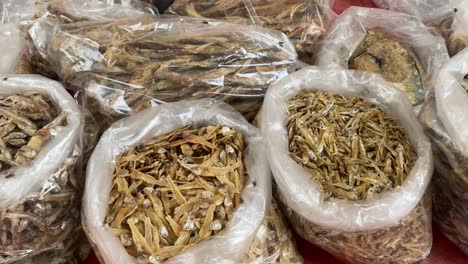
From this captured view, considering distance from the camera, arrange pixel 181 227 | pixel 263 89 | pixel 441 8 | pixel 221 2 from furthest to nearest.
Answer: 1. pixel 441 8
2. pixel 221 2
3. pixel 263 89
4. pixel 181 227

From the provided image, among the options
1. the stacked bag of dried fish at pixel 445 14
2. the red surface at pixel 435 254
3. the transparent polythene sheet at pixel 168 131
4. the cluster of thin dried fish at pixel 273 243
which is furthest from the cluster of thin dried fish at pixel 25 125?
the stacked bag of dried fish at pixel 445 14

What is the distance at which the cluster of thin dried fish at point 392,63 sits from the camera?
1169 millimetres

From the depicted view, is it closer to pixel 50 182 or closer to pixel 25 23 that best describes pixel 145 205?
pixel 50 182

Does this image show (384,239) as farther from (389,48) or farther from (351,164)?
(389,48)

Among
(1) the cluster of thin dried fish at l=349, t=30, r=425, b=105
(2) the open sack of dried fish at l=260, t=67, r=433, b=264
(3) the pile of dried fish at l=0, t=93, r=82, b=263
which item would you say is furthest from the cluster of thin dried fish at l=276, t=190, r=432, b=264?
(3) the pile of dried fish at l=0, t=93, r=82, b=263

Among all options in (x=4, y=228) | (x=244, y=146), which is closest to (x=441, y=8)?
(x=244, y=146)

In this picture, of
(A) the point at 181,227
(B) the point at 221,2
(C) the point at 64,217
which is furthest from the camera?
(B) the point at 221,2

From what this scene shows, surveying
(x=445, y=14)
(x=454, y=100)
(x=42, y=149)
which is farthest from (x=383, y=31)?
(x=42, y=149)

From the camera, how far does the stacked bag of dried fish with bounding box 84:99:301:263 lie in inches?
32.1

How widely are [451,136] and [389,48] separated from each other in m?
0.40

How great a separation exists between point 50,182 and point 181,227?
276 millimetres

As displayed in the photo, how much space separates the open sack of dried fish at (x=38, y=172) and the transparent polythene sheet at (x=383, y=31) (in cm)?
64

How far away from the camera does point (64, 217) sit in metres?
0.95

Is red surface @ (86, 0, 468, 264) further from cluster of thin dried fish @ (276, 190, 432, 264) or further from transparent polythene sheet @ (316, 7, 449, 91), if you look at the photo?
transparent polythene sheet @ (316, 7, 449, 91)
